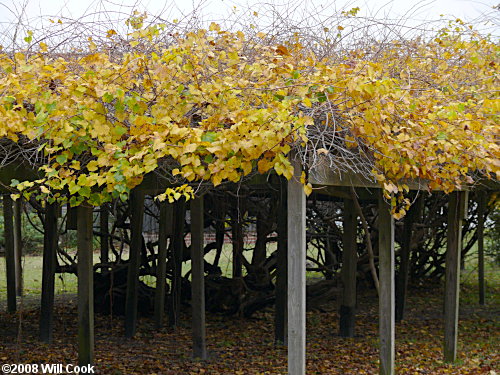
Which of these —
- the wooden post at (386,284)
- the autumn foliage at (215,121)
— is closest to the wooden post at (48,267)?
the autumn foliage at (215,121)

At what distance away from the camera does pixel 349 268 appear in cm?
784

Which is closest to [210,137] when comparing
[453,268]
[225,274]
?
[453,268]

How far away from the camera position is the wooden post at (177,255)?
8.09m

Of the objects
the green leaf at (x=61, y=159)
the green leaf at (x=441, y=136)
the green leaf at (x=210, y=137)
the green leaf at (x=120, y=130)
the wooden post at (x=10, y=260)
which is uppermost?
the green leaf at (x=120, y=130)

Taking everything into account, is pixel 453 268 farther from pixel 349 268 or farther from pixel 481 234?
pixel 481 234

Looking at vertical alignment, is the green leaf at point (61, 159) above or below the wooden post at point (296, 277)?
above

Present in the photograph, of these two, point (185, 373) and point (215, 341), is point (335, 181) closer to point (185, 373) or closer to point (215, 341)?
point (185, 373)

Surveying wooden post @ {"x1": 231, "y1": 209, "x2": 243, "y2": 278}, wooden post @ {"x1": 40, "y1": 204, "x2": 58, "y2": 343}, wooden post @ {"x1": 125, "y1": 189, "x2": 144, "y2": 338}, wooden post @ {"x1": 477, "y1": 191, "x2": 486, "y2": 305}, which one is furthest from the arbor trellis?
wooden post @ {"x1": 477, "y1": 191, "x2": 486, "y2": 305}

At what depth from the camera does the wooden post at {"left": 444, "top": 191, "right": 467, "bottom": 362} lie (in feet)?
21.2

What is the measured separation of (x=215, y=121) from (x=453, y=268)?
3.64m

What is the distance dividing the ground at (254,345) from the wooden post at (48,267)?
19 centimetres

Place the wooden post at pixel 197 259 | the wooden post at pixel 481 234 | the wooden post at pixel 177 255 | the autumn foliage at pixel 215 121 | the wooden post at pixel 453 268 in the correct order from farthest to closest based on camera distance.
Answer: the wooden post at pixel 481 234 → the wooden post at pixel 177 255 → the wooden post at pixel 453 268 → the wooden post at pixel 197 259 → the autumn foliage at pixel 215 121

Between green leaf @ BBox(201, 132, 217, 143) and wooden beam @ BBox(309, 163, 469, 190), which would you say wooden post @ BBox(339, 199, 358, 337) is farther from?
green leaf @ BBox(201, 132, 217, 143)

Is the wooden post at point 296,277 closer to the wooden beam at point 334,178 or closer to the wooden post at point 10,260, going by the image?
the wooden beam at point 334,178
